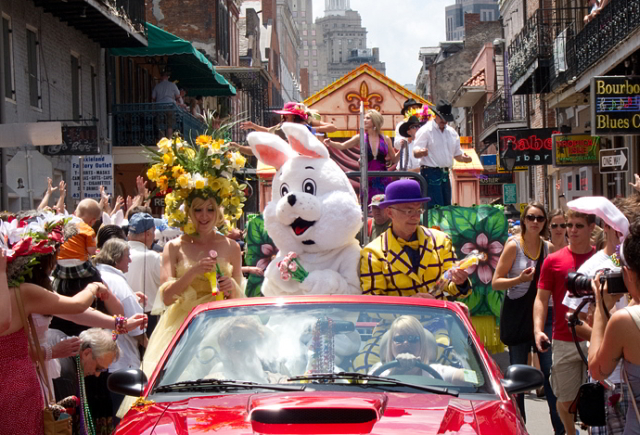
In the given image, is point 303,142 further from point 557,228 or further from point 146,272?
point 557,228

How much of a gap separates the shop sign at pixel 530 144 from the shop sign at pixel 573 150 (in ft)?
11.8

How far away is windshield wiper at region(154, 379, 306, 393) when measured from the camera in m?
4.18

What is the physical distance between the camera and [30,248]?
4.69m


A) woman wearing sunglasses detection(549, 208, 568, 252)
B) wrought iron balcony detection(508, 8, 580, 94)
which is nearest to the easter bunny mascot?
woman wearing sunglasses detection(549, 208, 568, 252)

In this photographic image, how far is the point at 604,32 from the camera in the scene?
19.3 metres

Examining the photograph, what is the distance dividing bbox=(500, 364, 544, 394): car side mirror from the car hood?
236mm

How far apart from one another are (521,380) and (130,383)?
178 cm

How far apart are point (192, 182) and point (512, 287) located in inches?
110

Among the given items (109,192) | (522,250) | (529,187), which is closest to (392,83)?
(109,192)

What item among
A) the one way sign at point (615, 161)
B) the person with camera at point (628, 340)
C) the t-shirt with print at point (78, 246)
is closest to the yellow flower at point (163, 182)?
the t-shirt with print at point (78, 246)

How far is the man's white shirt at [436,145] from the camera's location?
10859mm

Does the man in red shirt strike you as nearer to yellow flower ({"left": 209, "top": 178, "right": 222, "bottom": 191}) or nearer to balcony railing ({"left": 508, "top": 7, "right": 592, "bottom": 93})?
yellow flower ({"left": 209, "top": 178, "right": 222, "bottom": 191})

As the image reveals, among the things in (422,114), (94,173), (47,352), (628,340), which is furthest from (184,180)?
(94,173)

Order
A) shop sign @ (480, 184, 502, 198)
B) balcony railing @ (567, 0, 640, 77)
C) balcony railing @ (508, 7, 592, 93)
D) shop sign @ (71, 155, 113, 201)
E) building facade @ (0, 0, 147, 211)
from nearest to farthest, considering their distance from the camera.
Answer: shop sign @ (71, 155, 113, 201)
balcony railing @ (567, 0, 640, 77)
building facade @ (0, 0, 147, 211)
balcony railing @ (508, 7, 592, 93)
shop sign @ (480, 184, 502, 198)
